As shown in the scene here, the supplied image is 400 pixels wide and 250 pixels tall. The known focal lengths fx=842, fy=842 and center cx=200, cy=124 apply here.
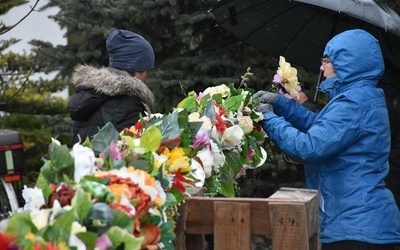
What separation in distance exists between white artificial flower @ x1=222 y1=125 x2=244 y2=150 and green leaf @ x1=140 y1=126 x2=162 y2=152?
30.1 inches

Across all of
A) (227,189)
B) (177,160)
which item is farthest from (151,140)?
(227,189)

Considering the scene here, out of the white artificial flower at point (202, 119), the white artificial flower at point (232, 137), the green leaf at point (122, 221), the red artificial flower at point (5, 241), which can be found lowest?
the white artificial flower at point (232, 137)

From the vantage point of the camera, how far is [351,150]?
3496 millimetres

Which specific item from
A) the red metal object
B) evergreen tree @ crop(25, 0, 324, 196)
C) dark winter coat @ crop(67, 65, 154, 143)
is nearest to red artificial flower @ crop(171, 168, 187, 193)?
dark winter coat @ crop(67, 65, 154, 143)

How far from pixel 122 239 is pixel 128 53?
2.49 m

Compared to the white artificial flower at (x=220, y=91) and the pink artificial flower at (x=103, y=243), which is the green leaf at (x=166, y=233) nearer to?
the pink artificial flower at (x=103, y=243)

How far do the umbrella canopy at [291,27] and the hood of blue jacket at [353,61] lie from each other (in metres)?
1.20

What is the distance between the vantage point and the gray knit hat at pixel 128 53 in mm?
4332

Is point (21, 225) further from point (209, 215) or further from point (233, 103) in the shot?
point (233, 103)

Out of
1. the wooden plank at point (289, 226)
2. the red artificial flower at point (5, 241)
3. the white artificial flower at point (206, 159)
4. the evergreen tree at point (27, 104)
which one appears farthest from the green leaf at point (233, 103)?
the evergreen tree at point (27, 104)

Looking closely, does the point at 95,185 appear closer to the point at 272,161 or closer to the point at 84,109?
the point at 84,109

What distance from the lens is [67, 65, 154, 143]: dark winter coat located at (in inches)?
162

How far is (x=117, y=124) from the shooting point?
161 inches

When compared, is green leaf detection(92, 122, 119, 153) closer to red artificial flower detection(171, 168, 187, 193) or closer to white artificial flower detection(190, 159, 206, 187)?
red artificial flower detection(171, 168, 187, 193)
